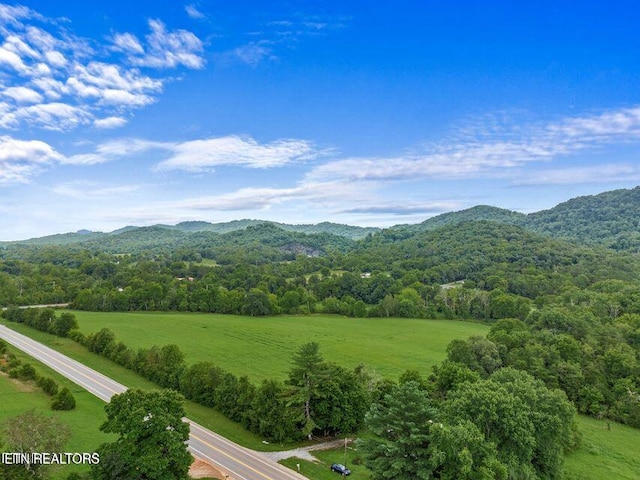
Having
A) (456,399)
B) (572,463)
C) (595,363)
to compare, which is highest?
(456,399)

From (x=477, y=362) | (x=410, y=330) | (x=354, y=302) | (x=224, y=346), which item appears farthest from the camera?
(x=354, y=302)

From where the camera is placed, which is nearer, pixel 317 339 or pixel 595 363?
pixel 595 363

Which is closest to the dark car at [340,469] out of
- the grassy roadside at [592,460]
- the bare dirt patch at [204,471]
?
the grassy roadside at [592,460]

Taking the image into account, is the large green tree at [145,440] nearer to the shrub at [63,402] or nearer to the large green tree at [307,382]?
the large green tree at [307,382]

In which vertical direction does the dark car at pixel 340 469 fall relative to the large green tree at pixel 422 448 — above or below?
below

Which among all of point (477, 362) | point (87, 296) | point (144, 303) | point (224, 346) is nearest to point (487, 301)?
point (477, 362)

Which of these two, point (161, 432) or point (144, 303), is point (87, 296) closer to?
point (144, 303)

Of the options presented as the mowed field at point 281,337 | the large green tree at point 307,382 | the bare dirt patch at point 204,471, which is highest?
the large green tree at point 307,382

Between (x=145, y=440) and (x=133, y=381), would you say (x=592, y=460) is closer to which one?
Answer: (x=145, y=440)
